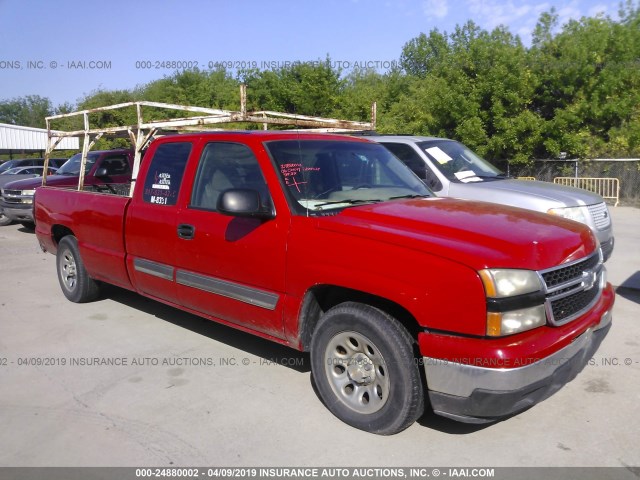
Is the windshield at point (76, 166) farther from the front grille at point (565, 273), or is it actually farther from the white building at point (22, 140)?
the white building at point (22, 140)

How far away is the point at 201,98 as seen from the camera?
1383 inches

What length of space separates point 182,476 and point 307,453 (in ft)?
2.42

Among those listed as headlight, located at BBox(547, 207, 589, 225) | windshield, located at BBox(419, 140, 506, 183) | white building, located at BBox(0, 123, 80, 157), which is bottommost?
headlight, located at BBox(547, 207, 589, 225)

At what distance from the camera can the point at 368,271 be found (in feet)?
10.7

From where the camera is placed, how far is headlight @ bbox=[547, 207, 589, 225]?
251 inches

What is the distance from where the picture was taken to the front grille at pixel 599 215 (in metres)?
6.66

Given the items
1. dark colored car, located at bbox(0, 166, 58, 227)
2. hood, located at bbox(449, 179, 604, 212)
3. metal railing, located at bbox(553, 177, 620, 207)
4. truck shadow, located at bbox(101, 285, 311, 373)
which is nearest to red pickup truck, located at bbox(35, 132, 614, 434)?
truck shadow, located at bbox(101, 285, 311, 373)

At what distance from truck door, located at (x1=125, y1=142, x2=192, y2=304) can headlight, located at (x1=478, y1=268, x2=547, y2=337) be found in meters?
2.76

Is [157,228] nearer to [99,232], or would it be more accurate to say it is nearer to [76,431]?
[99,232]

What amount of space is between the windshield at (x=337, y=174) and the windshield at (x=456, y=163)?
2.60 m

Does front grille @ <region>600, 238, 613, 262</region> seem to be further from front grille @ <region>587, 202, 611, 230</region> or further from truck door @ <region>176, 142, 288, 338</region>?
truck door @ <region>176, 142, 288, 338</region>

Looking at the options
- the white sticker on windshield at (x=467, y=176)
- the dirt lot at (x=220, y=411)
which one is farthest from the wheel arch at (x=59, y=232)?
the white sticker on windshield at (x=467, y=176)

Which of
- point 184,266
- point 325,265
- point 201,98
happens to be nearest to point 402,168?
point 325,265

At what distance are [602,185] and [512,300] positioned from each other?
15933 millimetres
